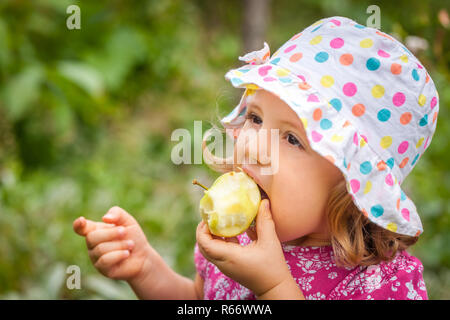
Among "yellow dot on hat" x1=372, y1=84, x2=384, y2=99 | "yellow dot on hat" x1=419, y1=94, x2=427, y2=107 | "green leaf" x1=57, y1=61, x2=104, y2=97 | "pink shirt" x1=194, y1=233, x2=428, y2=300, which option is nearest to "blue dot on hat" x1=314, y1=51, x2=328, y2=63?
"yellow dot on hat" x1=372, y1=84, x2=384, y2=99

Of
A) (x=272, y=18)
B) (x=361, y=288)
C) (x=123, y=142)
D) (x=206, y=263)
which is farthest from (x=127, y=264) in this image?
(x=272, y=18)

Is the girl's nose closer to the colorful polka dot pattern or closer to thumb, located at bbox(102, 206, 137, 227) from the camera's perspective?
the colorful polka dot pattern

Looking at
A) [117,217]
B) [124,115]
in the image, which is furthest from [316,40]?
[124,115]

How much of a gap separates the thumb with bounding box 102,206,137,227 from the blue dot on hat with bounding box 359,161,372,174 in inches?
26.0

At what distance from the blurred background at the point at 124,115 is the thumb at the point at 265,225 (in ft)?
1.31

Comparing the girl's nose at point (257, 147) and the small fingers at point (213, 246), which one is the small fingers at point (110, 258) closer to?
the small fingers at point (213, 246)

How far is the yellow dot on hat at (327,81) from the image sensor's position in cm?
101

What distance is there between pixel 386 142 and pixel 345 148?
12cm

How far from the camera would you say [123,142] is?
430 centimetres

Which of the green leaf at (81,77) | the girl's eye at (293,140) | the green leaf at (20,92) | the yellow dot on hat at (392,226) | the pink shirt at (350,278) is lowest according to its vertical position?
the pink shirt at (350,278)

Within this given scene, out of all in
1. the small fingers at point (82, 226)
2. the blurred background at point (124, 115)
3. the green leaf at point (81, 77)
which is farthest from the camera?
the green leaf at point (81, 77)

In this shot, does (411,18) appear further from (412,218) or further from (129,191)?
(129,191)

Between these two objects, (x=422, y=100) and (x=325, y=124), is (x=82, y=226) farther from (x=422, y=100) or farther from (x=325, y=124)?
(x=422, y=100)

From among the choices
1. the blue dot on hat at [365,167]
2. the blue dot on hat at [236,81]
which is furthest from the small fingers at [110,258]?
the blue dot on hat at [365,167]
